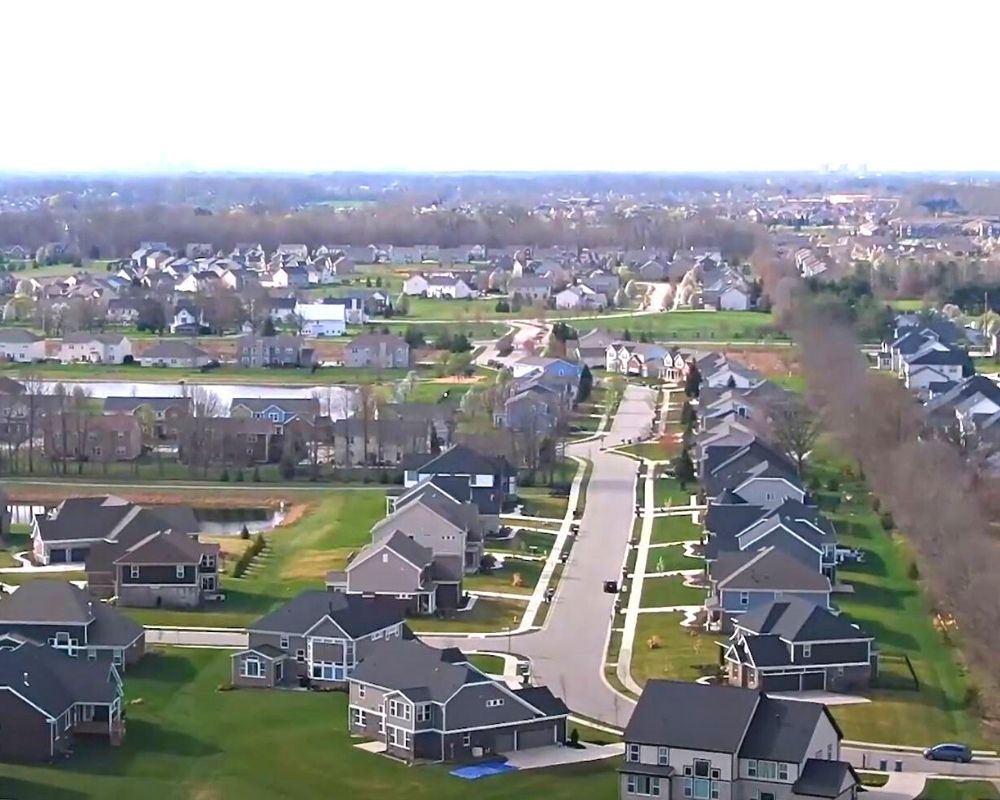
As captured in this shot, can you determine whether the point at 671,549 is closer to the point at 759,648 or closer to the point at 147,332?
the point at 759,648

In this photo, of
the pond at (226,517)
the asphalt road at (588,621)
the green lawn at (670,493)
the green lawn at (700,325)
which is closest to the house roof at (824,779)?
the asphalt road at (588,621)

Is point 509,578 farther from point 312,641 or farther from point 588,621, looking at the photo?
point 312,641

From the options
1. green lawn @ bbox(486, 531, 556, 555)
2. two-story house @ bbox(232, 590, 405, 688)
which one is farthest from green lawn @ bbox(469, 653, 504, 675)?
green lawn @ bbox(486, 531, 556, 555)

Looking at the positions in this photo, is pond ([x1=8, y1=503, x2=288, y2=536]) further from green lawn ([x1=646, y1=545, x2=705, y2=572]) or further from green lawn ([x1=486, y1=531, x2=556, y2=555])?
green lawn ([x1=646, y1=545, x2=705, y2=572])

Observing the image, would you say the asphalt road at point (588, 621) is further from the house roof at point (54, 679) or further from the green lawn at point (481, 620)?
the house roof at point (54, 679)

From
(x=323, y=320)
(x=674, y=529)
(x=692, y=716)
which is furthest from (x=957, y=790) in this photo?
(x=323, y=320)
